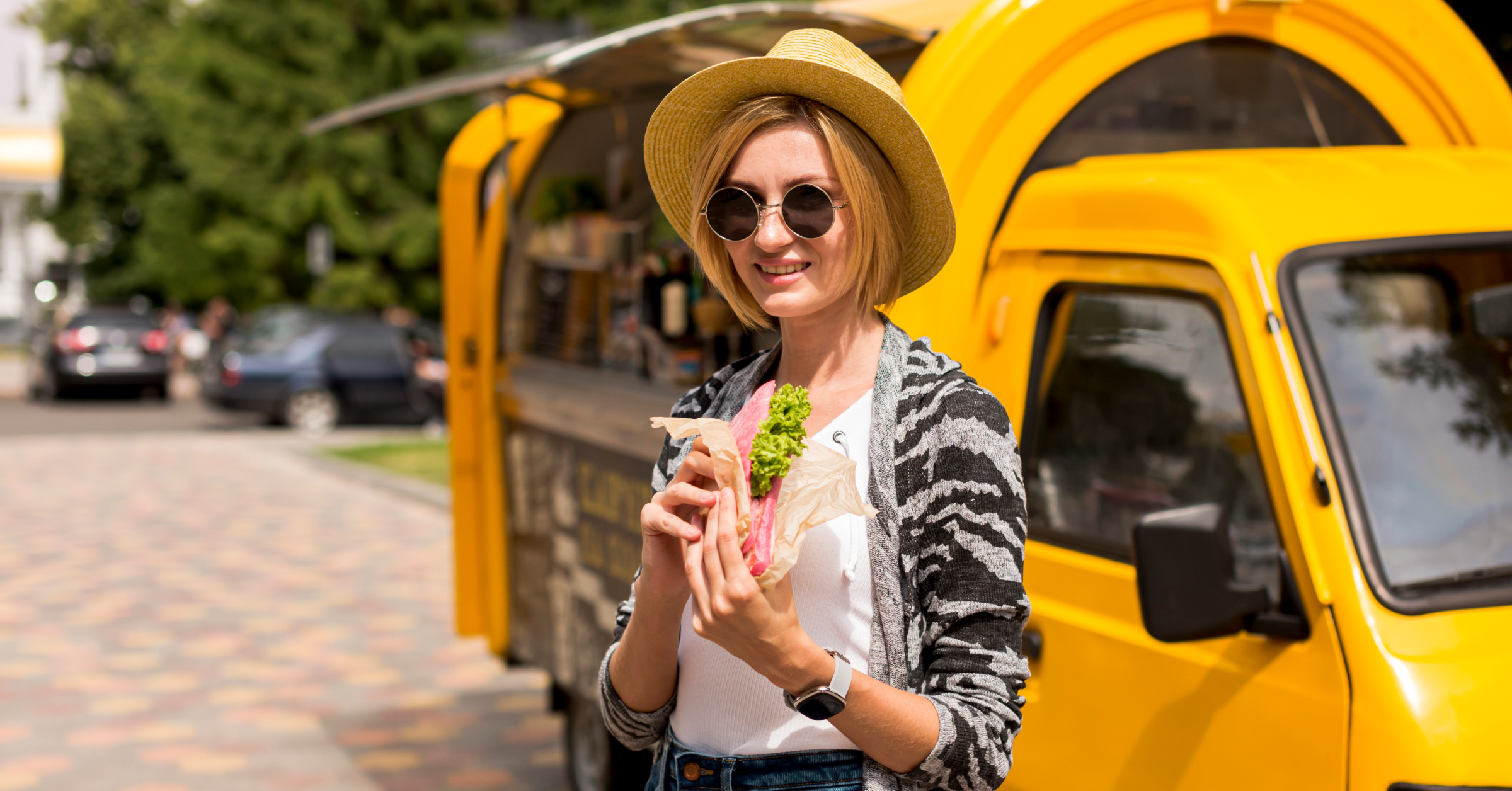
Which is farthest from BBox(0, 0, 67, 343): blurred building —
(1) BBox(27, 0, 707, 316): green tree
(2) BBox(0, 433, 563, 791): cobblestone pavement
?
(2) BBox(0, 433, 563, 791): cobblestone pavement

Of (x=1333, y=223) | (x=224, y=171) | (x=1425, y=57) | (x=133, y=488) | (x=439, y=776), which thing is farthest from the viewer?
(x=224, y=171)

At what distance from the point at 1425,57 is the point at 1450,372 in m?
1.01

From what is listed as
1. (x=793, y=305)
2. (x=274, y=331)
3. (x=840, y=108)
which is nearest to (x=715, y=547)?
(x=793, y=305)

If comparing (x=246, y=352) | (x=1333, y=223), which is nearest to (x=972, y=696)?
(x=1333, y=223)

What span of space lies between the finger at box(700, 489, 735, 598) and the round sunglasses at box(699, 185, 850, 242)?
390 millimetres

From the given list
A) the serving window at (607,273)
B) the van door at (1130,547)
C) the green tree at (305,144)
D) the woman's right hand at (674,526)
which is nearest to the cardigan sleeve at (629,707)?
the woman's right hand at (674,526)

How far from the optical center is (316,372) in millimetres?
19828

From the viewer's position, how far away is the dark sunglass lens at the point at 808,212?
1.81m

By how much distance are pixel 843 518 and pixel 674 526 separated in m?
0.27

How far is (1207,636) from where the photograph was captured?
2473mm

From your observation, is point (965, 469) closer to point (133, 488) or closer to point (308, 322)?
point (133, 488)

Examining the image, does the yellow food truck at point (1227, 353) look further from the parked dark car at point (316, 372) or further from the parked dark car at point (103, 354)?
the parked dark car at point (103, 354)

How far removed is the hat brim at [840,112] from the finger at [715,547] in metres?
0.49

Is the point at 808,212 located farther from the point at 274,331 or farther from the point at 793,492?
the point at 274,331
